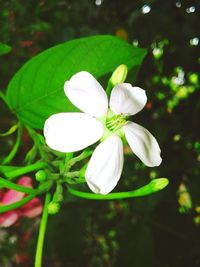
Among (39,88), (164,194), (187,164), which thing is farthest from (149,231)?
(39,88)

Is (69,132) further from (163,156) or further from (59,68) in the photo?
(163,156)

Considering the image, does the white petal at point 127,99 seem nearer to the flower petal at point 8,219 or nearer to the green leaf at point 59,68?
the green leaf at point 59,68

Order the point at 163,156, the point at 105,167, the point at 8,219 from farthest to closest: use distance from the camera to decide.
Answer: the point at 163,156, the point at 8,219, the point at 105,167

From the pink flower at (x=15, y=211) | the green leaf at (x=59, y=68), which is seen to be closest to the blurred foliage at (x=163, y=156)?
the pink flower at (x=15, y=211)

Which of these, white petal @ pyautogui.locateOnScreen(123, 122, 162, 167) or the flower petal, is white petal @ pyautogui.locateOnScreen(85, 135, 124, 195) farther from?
the flower petal

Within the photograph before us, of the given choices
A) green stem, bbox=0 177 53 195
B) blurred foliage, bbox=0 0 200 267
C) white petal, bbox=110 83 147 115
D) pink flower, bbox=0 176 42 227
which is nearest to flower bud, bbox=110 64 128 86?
white petal, bbox=110 83 147 115

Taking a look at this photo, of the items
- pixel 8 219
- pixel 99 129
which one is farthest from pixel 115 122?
pixel 8 219
